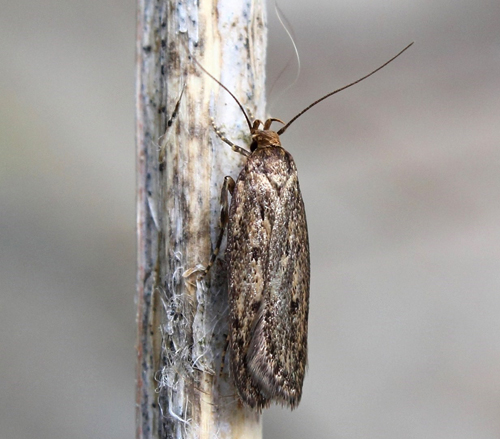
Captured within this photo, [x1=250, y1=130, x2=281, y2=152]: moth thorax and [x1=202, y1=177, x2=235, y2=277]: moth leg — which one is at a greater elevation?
[x1=250, y1=130, x2=281, y2=152]: moth thorax

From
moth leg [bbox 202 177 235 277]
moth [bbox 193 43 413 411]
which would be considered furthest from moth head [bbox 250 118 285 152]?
moth leg [bbox 202 177 235 277]

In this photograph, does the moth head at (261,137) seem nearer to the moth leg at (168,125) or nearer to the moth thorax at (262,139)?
the moth thorax at (262,139)

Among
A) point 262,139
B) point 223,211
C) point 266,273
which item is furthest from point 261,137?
point 266,273

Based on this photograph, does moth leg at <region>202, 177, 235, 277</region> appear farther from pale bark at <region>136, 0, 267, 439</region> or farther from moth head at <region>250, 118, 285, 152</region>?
moth head at <region>250, 118, 285, 152</region>

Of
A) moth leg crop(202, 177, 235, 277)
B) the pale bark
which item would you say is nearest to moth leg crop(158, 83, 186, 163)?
the pale bark

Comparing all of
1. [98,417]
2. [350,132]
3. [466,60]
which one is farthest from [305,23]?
[98,417]

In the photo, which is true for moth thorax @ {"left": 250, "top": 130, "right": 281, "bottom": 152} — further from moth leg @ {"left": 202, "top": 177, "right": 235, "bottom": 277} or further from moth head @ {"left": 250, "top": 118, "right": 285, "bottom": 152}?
moth leg @ {"left": 202, "top": 177, "right": 235, "bottom": 277}

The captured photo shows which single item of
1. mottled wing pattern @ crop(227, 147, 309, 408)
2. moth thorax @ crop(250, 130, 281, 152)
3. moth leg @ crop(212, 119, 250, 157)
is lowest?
mottled wing pattern @ crop(227, 147, 309, 408)

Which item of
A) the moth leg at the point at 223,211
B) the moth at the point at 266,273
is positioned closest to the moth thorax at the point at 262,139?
the moth at the point at 266,273
